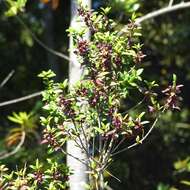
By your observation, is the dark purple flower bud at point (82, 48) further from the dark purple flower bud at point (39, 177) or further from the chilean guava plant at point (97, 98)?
the dark purple flower bud at point (39, 177)

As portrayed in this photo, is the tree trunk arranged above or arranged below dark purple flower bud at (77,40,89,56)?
above

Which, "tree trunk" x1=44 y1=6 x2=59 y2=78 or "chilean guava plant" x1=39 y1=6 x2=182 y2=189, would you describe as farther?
"tree trunk" x1=44 y1=6 x2=59 y2=78

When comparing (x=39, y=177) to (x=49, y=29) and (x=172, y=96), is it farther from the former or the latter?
(x=49, y=29)

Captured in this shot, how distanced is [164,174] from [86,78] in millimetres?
5787

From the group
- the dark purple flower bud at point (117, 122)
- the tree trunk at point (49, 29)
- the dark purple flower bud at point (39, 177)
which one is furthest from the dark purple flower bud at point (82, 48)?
the tree trunk at point (49, 29)

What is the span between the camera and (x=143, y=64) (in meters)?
8.15

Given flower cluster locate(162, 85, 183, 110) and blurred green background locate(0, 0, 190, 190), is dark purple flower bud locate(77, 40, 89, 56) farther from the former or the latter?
blurred green background locate(0, 0, 190, 190)

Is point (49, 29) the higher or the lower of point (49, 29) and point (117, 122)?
the higher

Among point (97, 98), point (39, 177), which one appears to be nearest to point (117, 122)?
point (97, 98)

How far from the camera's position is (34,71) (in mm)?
8773

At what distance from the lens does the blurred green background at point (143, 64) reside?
8.02 meters

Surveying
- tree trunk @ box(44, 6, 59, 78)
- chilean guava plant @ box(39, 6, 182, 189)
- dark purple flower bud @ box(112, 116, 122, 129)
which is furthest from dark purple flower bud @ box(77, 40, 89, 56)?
tree trunk @ box(44, 6, 59, 78)

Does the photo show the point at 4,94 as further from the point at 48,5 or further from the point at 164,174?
the point at 164,174

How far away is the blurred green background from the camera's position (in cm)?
802
